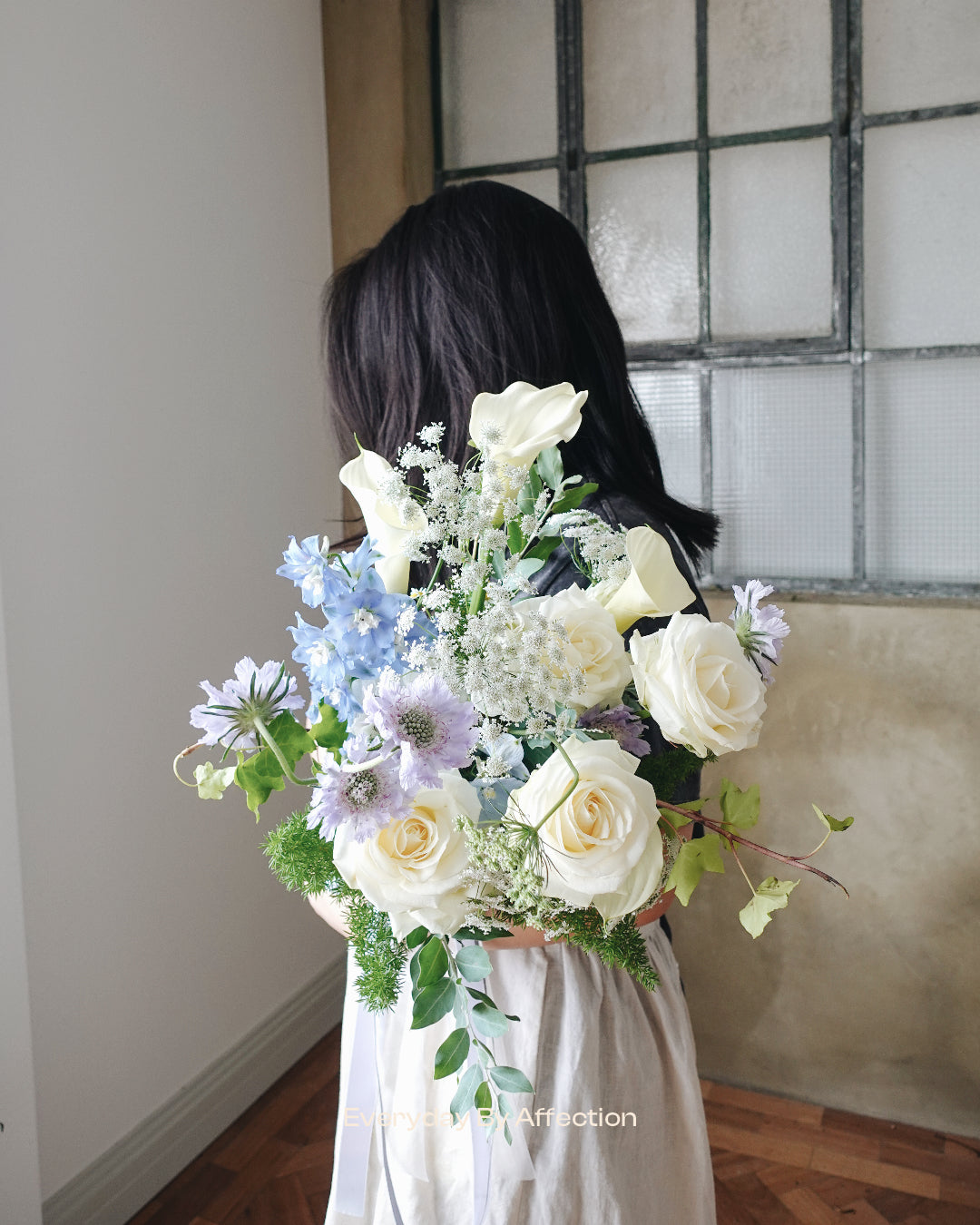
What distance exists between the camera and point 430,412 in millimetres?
1012

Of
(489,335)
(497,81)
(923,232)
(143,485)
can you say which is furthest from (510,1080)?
(497,81)

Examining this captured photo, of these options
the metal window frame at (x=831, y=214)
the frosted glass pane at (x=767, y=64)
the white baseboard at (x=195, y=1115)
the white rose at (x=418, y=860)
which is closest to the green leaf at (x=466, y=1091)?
the white rose at (x=418, y=860)

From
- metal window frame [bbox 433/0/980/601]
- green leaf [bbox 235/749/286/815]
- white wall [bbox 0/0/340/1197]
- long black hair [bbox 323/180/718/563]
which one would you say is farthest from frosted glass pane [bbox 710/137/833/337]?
green leaf [bbox 235/749/286/815]

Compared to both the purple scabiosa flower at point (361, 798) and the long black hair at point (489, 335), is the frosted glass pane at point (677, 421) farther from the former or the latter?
the purple scabiosa flower at point (361, 798)

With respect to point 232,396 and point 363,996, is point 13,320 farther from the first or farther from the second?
point 363,996

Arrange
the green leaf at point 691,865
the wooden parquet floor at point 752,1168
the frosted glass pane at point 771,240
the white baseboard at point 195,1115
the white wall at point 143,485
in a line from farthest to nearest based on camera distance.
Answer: the frosted glass pane at point 771,240 → the wooden parquet floor at point 752,1168 → the white baseboard at point 195,1115 → the white wall at point 143,485 → the green leaf at point 691,865

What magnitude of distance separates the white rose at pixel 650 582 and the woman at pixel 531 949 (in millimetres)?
222

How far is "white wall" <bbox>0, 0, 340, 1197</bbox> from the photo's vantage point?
153 cm

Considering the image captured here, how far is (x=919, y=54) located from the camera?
6.20 ft

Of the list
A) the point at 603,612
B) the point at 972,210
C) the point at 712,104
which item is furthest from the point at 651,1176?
the point at 712,104

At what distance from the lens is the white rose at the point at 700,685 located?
22.6 inches

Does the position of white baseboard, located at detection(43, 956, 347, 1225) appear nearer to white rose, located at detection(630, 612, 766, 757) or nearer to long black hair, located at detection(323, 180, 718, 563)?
long black hair, located at detection(323, 180, 718, 563)

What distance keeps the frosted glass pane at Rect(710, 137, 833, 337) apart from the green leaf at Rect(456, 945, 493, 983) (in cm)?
175

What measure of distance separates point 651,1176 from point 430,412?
0.78 metres
